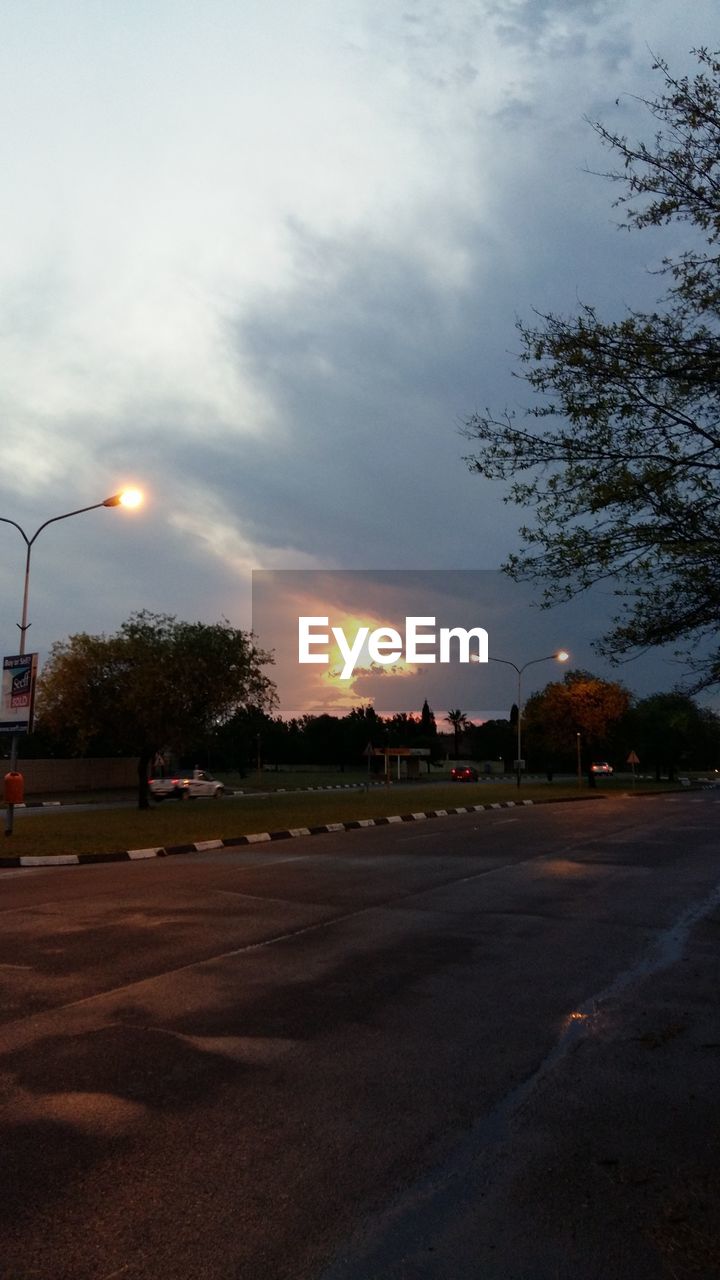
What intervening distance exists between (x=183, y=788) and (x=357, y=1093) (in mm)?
42573

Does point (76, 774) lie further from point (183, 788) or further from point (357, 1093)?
point (357, 1093)

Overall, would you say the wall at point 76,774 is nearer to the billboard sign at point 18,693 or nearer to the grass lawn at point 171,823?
the grass lawn at point 171,823

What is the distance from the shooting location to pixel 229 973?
7.80 m

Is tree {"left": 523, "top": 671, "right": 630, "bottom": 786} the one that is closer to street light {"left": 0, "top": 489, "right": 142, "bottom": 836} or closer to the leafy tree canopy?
the leafy tree canopy

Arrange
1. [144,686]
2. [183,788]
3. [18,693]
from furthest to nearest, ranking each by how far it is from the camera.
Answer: [183,788] → [144,686] → [18,693]

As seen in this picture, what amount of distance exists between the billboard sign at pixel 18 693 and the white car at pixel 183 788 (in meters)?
26.5

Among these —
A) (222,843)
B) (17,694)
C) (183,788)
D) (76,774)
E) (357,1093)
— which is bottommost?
(357,1093)

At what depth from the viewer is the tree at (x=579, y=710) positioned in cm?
5988

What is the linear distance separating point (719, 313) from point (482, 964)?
589cm

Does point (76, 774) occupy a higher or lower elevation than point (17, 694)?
lower

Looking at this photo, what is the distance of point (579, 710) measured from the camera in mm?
59812

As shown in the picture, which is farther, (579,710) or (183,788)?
(579,710)

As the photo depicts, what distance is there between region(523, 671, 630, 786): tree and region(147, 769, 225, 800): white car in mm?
23365

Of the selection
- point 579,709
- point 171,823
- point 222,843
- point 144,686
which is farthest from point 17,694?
point 579,709
